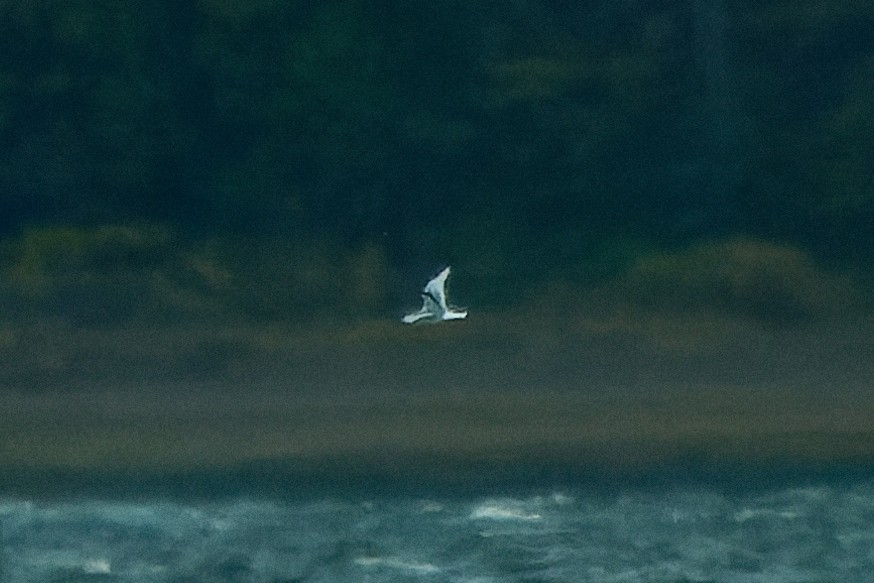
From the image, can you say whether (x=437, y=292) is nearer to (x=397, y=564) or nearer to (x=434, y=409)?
(x=434, y=409)

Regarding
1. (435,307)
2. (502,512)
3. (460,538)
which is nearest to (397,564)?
(460,538)

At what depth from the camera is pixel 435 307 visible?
2409cm

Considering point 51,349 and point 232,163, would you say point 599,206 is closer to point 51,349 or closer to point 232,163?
point 232,163

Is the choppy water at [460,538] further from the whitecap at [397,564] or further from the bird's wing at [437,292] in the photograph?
the bird's wing at [437,292]

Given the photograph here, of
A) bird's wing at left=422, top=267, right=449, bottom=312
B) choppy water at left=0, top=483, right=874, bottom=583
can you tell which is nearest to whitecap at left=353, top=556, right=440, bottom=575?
choppy water at left=0, top=483, right=874, bottom=583

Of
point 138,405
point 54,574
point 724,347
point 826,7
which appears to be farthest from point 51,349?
point 826,7

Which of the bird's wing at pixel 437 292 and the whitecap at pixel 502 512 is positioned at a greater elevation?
the bird's wing at pixel 437 292

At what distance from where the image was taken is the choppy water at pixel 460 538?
66.1ft

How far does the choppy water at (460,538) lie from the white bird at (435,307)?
8.10ft

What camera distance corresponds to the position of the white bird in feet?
78.5

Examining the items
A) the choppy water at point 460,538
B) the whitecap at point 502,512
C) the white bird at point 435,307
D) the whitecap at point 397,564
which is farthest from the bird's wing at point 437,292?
the whitecap at point 397,564

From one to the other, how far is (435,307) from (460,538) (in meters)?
3.57

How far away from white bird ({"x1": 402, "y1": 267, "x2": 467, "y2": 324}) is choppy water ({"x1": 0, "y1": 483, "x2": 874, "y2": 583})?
97.2 inches

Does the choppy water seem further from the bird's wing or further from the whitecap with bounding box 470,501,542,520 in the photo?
the bird's wing
